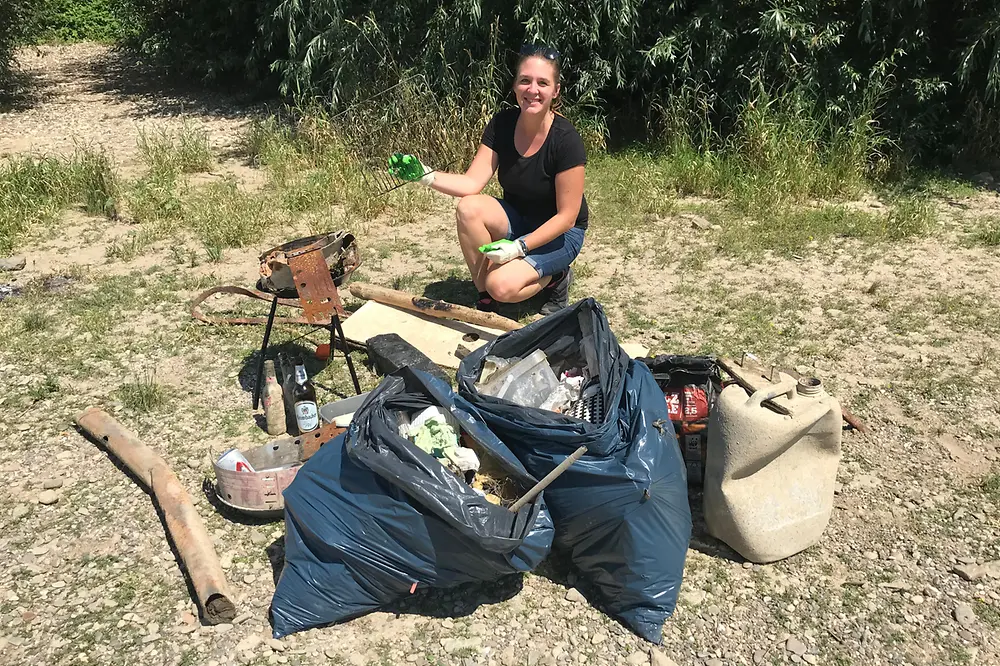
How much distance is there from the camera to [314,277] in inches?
133

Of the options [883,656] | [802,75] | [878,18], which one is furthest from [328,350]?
[878,18]

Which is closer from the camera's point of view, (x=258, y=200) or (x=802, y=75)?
(x=258, y=200)

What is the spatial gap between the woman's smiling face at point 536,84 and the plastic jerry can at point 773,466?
5.81 feet

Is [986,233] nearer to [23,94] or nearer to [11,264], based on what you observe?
[11,264]

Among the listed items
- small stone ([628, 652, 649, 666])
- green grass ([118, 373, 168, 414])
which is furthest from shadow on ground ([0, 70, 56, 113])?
small stone ([628, 652, 649, 666])

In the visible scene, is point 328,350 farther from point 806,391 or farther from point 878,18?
point 878,18

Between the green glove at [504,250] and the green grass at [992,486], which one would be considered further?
the green glove at [504,250]

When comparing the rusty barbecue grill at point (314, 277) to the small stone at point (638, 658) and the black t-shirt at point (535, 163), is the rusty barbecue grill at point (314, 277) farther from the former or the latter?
the small stone at point (638, 658)

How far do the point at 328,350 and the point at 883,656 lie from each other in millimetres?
2665

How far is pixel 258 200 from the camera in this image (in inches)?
243

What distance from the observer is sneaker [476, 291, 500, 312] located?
4.41 metres

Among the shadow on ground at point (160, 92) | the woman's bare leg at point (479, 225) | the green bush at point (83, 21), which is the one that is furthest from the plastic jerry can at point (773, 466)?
the green bush at point (83, 21)

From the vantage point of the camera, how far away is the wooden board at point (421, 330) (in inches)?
161

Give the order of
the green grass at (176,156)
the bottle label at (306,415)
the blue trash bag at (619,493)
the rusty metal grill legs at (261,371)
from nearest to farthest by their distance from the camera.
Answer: the blue trash bag at (619,493), the bottle label at (306,415), the rusty metal grill legs at (261,371), the green grass at (176,156)
